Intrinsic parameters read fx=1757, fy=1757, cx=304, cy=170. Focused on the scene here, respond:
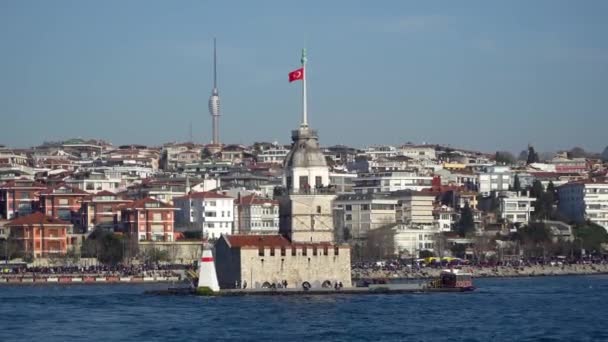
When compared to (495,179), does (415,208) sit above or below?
below

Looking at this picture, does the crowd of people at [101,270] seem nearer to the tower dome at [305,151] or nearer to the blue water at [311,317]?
the blue water at [311,317]

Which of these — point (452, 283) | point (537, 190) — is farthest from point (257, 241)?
point (537, 190)

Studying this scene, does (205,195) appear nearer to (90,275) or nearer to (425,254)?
(425,254)

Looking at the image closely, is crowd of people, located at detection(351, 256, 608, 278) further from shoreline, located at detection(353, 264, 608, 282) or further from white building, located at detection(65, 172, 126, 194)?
white building, located at detection(65, 172, 126, 194)

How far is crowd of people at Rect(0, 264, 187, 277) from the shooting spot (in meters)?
81.8

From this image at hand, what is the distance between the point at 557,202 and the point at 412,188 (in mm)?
10073

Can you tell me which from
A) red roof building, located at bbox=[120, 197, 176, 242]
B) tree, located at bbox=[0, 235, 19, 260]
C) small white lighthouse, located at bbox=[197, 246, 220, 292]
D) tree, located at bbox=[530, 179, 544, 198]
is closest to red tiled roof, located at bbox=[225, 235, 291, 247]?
small white lighthouse, located at bbox=[197, 246, 220, 292]

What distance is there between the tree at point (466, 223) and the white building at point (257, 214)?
Result: 457 inches

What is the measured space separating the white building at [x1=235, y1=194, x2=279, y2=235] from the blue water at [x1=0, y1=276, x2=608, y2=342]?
3268 cm

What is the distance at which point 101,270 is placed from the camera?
3344 inches

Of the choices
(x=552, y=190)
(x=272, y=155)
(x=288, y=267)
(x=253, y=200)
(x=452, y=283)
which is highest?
(x=272, y=155)

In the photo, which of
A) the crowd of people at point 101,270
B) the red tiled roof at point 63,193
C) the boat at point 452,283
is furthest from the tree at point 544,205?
the boat at point 452,283

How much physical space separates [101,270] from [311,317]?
118 ft

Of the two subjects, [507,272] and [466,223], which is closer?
[507,272]
